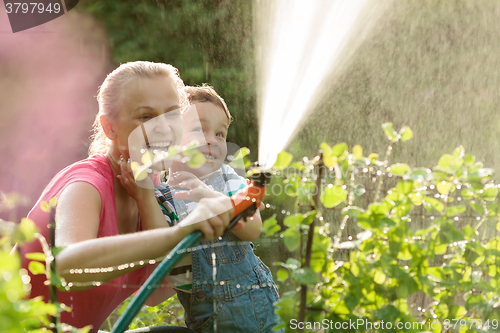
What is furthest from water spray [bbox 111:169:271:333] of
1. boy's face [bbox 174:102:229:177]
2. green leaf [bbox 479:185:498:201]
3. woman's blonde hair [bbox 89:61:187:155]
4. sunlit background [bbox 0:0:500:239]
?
sunlit background [bbox 0:0:500:239]

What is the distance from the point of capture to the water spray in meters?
0.93

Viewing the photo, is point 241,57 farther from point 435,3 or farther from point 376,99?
point 435,3

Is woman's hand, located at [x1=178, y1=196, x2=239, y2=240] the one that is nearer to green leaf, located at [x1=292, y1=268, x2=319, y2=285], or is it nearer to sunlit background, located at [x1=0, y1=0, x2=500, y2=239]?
green leaf, located at [x1=292, y1=268, x2=319, y2=285]

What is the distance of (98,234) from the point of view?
59.9 inches

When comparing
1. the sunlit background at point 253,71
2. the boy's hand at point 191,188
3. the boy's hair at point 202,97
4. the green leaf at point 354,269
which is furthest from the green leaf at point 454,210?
the sunlit background at point 253,71

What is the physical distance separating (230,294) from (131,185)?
58 cm

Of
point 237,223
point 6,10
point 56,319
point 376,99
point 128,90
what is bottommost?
point 376,99

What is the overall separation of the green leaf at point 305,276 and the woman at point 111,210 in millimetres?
316

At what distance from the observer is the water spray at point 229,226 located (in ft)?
3.06

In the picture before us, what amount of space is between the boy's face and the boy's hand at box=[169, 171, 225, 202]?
0.08 meters

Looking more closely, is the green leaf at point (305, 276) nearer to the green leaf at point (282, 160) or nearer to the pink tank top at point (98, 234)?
the green leaf at point (282, 160)

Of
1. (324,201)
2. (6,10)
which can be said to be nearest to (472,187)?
(324,201)

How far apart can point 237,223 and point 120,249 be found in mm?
307

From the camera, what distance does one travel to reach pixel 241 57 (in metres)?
4.25
